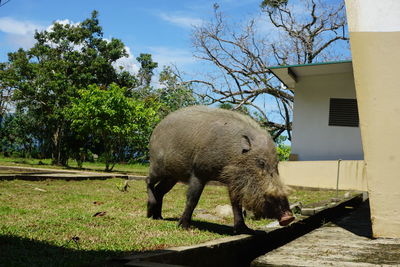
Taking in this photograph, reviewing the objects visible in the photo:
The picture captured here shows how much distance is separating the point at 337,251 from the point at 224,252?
1111 mm

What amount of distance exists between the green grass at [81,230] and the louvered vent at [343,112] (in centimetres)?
865

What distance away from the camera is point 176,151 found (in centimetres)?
594

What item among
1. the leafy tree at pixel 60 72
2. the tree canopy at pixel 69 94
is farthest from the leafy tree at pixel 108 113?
the leafy tree at pixel 60 72

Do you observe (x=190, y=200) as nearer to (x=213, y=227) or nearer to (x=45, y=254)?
(x=213, y=227)

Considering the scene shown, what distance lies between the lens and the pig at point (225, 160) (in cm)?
530

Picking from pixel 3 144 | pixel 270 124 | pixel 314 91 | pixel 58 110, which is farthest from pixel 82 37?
pixel 314 91

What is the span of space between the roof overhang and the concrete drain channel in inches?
315

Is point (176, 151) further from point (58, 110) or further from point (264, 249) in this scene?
point (58, 110)

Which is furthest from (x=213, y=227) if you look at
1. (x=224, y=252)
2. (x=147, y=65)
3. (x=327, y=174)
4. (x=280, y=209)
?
(x=147, y=65)

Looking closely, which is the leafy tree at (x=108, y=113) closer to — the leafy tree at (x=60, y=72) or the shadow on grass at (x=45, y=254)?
the leafy tree at (x=60, y=72)

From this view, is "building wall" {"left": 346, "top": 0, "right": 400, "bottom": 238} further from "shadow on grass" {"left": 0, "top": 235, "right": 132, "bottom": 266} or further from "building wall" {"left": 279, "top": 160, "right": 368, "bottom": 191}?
"building wall" {"left": 279, "top": 160, "right": 368, "bottom": 191}

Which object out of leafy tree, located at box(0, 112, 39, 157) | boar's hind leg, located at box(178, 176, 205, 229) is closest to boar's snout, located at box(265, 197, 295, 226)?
boar's hind leg, located at box(178, 176, 205, 229)

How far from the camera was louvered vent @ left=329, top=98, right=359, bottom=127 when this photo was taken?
50.6 feet

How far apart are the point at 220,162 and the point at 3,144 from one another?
1372 inches
